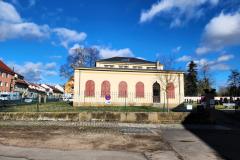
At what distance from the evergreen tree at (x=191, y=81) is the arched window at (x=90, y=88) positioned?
4567 cm

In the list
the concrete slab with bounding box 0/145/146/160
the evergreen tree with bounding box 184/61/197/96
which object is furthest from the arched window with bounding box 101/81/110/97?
the evergreen tree with bounding box 184/61/197/96

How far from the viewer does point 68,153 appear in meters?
7.66

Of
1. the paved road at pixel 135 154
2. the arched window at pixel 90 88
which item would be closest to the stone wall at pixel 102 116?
the paved road at pixel 135 154

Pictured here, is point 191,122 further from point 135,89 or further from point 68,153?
point 135,89

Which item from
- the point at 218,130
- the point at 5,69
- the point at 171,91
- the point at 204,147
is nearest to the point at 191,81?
the point at 171,91

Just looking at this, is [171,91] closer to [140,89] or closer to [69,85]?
[140,89]

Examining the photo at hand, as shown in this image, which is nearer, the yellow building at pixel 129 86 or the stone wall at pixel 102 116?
the stone wall at pixel 102 116

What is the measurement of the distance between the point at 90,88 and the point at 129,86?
16.5 feet

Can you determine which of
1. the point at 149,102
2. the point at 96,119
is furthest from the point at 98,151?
the point at 149,102

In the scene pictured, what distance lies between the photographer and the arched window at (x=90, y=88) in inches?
1308

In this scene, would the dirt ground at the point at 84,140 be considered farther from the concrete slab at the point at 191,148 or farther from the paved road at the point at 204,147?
the paved road at the point at 204,147

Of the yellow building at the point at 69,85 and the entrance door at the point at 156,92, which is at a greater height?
the yellow building at the point at 69,85

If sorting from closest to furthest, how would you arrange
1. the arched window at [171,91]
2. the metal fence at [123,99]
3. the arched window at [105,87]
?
the metal fence at [123,99], the arched window at [105,87], the arched window at [171,91]

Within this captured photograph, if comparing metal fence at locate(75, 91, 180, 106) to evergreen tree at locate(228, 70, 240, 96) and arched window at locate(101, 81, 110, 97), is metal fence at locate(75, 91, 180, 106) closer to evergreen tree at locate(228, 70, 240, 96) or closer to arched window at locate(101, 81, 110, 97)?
arched window at locate(101, 81, 110, 97)
